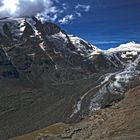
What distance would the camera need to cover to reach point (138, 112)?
11019 cm

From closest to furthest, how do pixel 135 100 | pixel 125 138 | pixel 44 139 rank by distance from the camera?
pixel 125 138 < pixel 135 100 < pixel 44 139

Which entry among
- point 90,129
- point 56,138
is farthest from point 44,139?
point 90,129

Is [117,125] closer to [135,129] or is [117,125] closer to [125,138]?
[135,129]

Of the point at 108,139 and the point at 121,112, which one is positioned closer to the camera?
the point at 108,139

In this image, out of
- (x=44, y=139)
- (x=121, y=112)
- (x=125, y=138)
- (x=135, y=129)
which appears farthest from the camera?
(x=44, y=139)

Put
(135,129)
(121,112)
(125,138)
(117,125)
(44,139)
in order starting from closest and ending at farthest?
1. (125,138)
2. (135,129)
3. (117,125)
4. (121,112)
5. (44,139)

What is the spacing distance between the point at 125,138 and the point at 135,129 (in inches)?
316

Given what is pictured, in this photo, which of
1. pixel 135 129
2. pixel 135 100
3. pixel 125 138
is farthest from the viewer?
pixel 135 100

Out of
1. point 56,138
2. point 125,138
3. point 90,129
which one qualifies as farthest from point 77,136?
point 125,138

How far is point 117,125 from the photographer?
10512cm

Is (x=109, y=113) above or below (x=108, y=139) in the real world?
above

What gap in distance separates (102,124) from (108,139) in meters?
15.9

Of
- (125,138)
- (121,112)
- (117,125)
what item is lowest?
(125,138)

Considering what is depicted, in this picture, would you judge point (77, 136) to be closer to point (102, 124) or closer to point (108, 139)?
point (102, 124)
